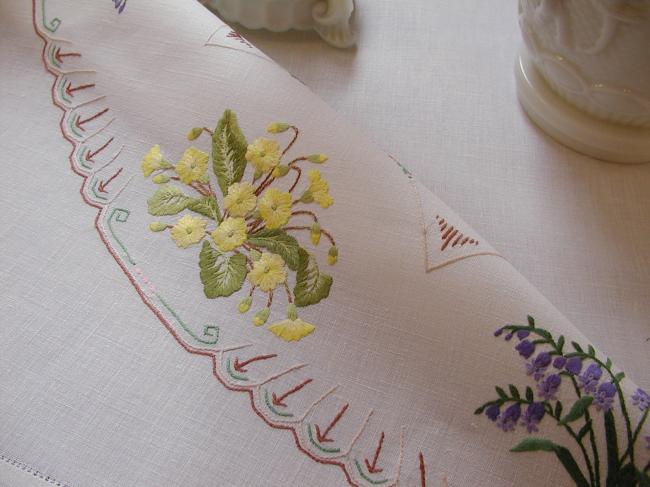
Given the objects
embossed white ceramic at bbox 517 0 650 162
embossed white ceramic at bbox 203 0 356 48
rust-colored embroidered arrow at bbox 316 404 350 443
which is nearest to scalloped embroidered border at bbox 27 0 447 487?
rust-colored embroidered arrow at bbox 316 404 350 443

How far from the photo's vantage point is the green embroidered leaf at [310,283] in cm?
57

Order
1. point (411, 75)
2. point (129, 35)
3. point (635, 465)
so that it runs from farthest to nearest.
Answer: point (411, 75) < point (129, 35) < point (635, 465)

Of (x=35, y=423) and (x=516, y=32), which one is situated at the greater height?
(x=516, y=32)

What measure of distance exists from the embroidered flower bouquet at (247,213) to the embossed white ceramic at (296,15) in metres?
0.26

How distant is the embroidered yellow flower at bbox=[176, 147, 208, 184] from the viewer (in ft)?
2.06

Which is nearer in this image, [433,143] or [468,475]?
[468,475]

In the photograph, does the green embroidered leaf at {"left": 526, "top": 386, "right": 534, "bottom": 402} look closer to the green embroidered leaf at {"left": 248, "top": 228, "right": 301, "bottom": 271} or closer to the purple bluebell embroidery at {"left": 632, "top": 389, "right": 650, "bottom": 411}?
the purple bluebell embroidery at {"left": 632, "top": 389, "right": 650, "bottom": 411}

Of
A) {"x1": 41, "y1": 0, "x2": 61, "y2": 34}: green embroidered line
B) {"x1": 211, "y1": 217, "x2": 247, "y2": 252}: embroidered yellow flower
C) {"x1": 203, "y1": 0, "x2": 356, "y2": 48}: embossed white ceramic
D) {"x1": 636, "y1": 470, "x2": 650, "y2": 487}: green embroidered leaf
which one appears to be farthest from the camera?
{"x1": 203, "y1": 0, "x2": 356, "y2": 48}: embossed white ceramic

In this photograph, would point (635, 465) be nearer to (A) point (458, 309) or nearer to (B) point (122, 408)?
(A) point (458, 309)

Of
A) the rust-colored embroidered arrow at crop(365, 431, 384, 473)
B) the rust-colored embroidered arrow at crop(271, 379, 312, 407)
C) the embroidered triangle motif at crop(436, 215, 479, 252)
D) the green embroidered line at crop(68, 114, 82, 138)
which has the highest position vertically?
the embroidered triangle motif at crop(436, 215, 479, 252)

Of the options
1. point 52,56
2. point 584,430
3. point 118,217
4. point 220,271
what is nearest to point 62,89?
point 52,56

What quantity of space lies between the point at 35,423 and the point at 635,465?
0.47 metres

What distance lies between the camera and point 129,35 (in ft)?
2.31

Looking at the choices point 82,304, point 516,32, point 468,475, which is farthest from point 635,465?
point 516,32
